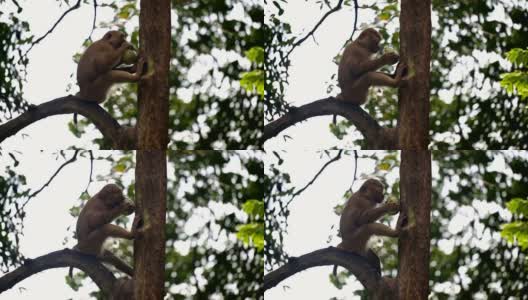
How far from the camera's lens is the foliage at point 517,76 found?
641cm

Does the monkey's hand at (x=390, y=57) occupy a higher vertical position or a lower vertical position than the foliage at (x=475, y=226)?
higher

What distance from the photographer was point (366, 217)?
6.21 metres

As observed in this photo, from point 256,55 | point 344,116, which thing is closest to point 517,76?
point 344,116

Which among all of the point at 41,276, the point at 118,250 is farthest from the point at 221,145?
the point at 41,276

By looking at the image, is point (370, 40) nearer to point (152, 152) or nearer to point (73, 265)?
point (152, 152)

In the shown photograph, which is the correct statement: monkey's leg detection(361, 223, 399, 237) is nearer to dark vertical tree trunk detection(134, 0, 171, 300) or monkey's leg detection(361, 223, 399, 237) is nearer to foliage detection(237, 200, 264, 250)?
foliage detection(237, 200, 264, 250)

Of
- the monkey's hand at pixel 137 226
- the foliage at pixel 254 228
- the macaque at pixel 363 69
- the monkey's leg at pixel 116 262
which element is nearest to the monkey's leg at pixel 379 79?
the macaque at pixel 363 69

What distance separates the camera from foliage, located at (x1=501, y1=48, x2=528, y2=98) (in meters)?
6.41

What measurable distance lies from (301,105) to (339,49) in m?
0.44

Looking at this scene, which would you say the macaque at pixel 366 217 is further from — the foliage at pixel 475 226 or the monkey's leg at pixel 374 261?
the foliage at pixel 475 226

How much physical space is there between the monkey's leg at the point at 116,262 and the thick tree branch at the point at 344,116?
1203 millimetres

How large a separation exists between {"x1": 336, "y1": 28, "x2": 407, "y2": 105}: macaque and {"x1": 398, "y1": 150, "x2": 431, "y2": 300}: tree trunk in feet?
1.53

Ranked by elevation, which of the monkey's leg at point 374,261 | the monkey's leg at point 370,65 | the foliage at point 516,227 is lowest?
the monkey's leg at point 374,261

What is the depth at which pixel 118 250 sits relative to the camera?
20.3 feet
